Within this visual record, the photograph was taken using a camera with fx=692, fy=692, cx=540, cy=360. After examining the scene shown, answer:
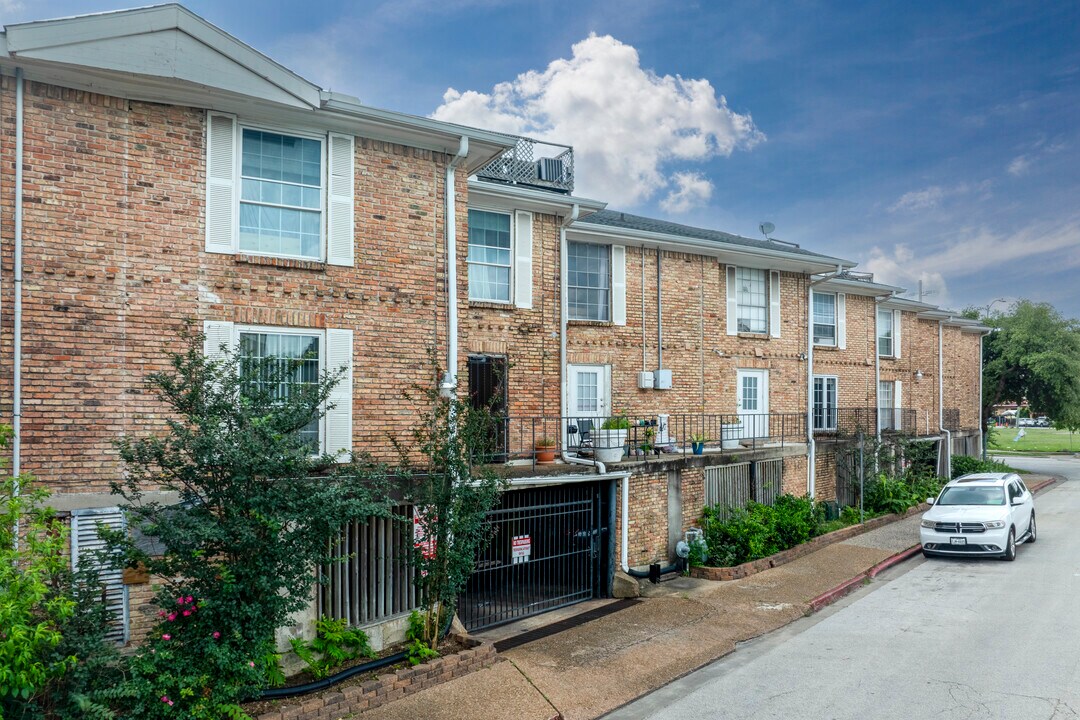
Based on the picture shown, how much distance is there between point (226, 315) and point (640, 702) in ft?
23.7

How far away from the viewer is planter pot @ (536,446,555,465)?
43.8 feet

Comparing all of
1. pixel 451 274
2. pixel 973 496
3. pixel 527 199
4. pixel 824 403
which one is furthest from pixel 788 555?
pixel 451 274

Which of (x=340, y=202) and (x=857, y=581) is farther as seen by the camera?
(x=857, y=581)

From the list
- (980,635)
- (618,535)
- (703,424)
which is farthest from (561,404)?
(980,635)

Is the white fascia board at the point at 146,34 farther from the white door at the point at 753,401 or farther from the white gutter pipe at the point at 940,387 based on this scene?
the white gutter pipe at the point at 940,387

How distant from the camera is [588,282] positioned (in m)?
16.3

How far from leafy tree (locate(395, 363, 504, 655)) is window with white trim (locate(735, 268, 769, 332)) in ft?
39.2

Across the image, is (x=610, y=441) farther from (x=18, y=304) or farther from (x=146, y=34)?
(x=146, y=34)

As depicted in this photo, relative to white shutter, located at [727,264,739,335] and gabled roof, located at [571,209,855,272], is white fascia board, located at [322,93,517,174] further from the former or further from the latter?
white shutter, located at [727,264,739,335]

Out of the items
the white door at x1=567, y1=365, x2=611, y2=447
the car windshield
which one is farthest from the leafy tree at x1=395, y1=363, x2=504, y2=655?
the car windshield

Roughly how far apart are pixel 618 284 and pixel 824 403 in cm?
→ 1001

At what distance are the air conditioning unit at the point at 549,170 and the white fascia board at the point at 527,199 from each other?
63 cm

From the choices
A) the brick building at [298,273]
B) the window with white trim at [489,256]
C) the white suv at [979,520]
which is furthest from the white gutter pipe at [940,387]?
the window with white trim at [489,256]

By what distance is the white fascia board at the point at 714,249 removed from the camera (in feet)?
52.4
